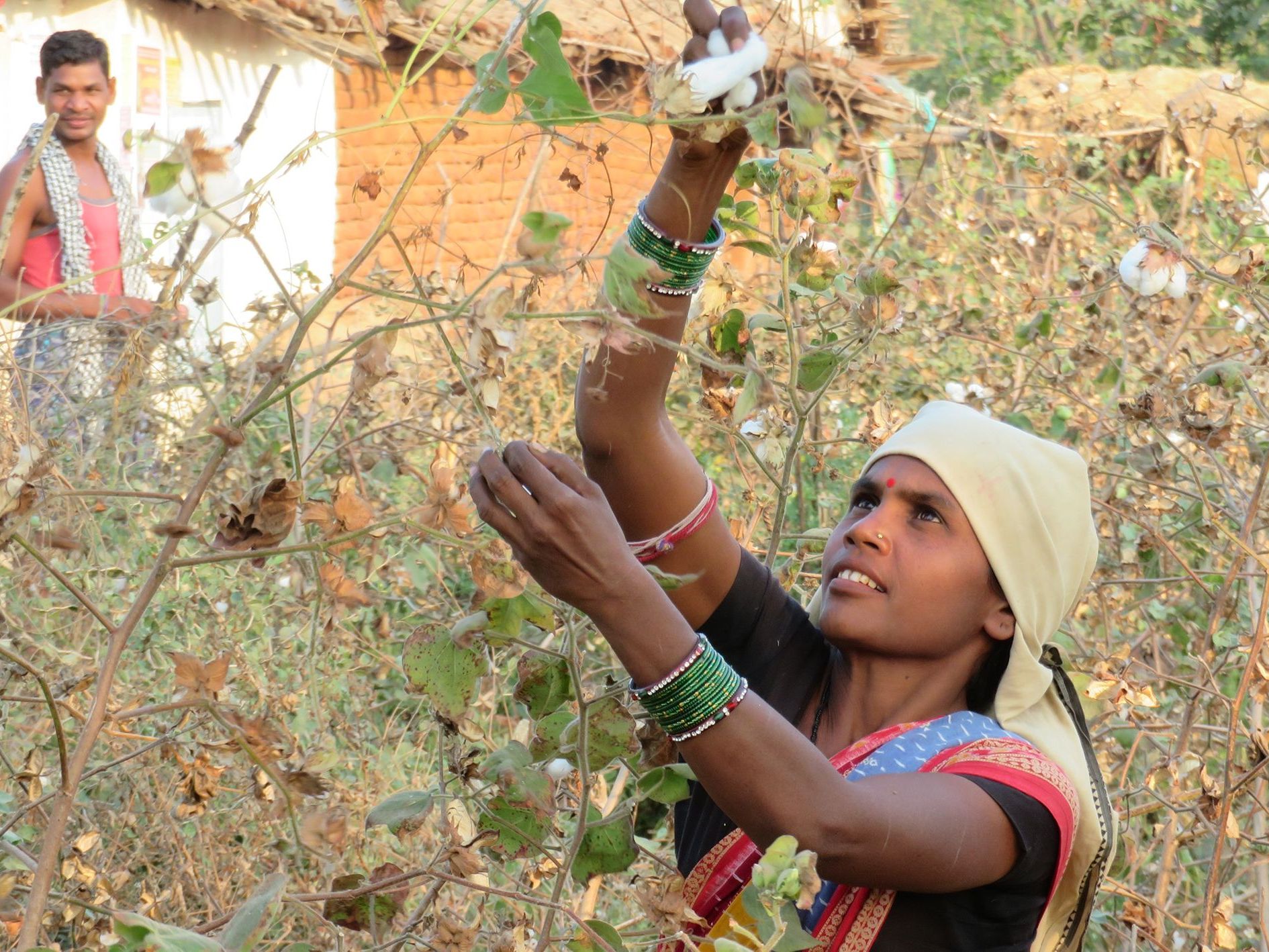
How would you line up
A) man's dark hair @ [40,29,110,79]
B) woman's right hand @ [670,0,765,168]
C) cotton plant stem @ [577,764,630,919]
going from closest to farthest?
1. woman's right hand @ [670,0,765,168]
2. cotton plant stem @ [577,764,630,919]
3. man's dark hair @ [40,29,110,79]

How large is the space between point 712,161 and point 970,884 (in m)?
0.80

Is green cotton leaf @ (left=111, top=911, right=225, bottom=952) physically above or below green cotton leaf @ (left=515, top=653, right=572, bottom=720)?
above

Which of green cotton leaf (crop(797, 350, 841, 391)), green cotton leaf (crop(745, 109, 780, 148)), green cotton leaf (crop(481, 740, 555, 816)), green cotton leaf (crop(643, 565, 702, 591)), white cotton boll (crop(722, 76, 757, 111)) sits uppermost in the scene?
white cotton boll (crop(722, 76, 757, 111))

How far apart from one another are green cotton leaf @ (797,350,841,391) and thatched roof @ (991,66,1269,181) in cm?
142

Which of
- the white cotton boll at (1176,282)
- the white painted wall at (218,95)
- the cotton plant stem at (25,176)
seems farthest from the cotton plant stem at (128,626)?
the white painted wall at (218,95)

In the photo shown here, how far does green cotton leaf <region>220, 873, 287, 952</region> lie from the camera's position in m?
1.15

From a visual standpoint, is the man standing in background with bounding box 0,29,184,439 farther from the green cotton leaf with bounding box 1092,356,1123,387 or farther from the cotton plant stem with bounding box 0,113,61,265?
the green cotton leaf with bounding box 1092,356,1123,387

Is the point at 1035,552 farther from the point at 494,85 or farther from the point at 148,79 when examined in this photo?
the point at 148,79

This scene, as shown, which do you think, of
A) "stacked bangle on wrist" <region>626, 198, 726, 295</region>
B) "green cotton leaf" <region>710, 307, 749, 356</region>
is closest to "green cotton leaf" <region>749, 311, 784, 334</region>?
"green cotton leaf" <region>710, 307, 749, 356</region>

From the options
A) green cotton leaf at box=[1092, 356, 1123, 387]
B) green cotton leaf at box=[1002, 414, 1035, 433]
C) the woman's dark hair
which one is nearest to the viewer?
the woman's dark hair

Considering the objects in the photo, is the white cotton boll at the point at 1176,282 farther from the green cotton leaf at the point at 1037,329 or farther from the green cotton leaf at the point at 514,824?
the green cotton leaf at the point at 514,824

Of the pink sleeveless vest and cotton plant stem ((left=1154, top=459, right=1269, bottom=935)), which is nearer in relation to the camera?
cotton plant stem ((left=1154, top=459, right=1269, bottom=935))

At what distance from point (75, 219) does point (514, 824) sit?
301cm

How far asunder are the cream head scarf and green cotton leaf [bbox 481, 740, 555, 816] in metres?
0.58
